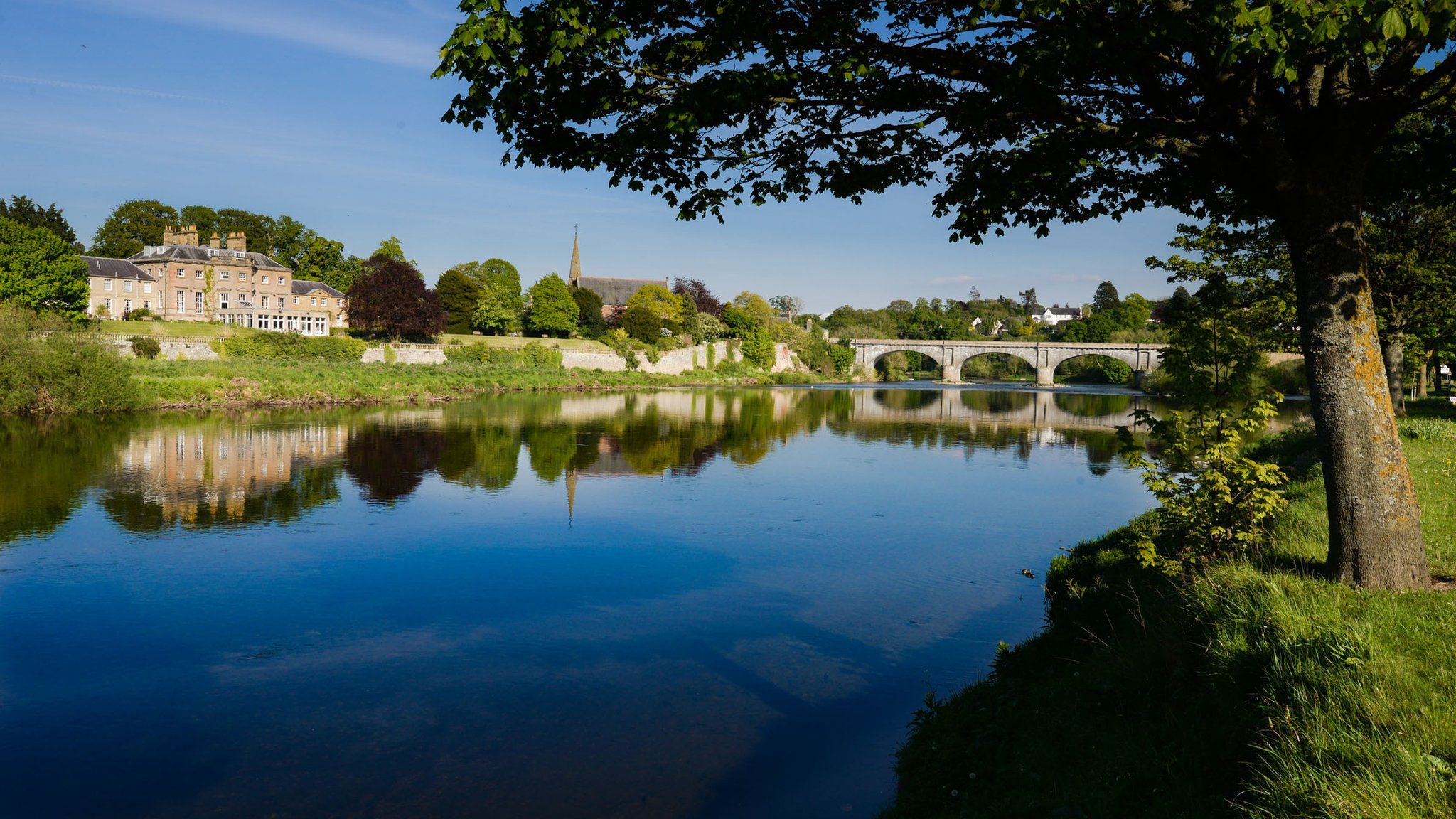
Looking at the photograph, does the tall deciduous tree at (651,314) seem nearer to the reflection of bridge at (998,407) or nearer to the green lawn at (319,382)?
the green lawn at (319,382)

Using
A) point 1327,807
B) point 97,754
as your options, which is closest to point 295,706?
point 97,754

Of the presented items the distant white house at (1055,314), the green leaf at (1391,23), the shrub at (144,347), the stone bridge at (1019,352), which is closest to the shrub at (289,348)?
the shrub at (144,347)

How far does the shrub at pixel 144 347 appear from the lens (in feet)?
149

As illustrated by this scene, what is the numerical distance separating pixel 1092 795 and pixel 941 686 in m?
3.86

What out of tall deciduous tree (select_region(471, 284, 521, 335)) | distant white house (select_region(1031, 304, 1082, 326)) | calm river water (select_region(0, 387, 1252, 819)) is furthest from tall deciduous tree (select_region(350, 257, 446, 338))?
distant white house (select_region(1031, 304, 1082, 326))

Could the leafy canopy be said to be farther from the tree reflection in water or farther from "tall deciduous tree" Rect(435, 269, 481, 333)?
"tall deciduous tree" Rect(435, 269, 481, 333)

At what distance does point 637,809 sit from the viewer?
6613mm

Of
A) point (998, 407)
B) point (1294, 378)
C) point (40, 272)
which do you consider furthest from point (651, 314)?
point (1294, 378)

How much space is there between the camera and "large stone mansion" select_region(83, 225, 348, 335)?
61719 millimetres

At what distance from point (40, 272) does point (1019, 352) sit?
8157 centimetres

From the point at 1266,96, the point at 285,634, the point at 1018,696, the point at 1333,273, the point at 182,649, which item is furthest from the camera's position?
the point at 285,634

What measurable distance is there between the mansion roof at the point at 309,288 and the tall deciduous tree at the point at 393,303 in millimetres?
10511

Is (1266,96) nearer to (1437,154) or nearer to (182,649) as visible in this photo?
(1437,154)

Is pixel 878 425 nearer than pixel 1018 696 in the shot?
No
